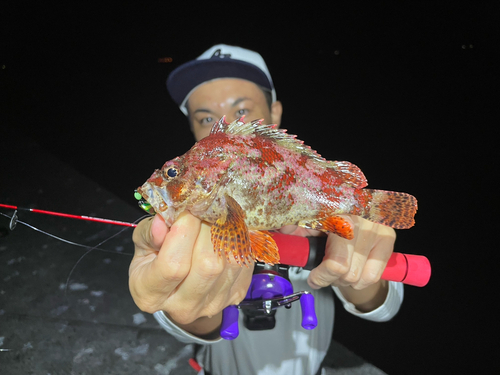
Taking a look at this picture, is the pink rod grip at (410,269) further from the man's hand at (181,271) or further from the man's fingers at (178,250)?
the man's fingers at (178,250)

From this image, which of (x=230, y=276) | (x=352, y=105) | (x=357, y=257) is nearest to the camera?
(x=230, y=276)

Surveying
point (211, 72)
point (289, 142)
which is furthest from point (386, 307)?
point (211, 72)

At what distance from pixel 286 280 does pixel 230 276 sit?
427 millimetres

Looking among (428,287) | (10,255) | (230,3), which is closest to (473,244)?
(428,287)

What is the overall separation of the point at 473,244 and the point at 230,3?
3245 mm

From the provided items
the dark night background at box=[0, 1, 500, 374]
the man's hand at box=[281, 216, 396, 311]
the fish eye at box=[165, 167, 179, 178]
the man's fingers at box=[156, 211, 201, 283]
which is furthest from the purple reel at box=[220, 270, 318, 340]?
the dark night background at box=[0, 1, 500, 374]

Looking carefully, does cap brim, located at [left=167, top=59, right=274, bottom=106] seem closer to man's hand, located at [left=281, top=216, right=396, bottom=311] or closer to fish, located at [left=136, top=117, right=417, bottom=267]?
fish, located at [left=136, top=117, right=417, bottom=267]

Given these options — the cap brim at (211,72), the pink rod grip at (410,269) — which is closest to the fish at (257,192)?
the pink rod grip at (410,269)

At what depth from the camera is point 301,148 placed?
782mm

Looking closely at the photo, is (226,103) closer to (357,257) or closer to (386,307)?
(357,257)

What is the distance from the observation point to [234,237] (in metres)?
0.62

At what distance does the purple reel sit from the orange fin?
43 cm

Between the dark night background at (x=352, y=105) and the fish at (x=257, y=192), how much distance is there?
1.74 metres

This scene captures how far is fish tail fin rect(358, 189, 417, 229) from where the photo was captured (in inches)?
27.6
